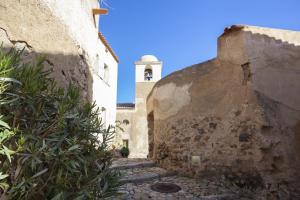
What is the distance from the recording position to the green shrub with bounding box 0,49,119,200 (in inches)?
73.9

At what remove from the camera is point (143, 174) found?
20.1 ft

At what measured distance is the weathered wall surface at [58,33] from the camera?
262cm

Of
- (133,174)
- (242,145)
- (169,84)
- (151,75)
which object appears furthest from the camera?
(151,75)

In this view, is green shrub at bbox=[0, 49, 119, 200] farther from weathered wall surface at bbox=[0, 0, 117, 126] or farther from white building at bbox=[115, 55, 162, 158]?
white building at bbox=[115, 55, 162, 158]

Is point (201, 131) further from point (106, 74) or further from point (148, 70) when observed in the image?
point (148, 70)

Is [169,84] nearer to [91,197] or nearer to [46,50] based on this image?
[46,50]

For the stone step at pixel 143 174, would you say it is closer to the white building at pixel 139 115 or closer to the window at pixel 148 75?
the white building at pixel 139 115

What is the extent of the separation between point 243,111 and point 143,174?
2.84 meters

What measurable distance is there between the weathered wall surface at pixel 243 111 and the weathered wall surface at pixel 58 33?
3062 mm

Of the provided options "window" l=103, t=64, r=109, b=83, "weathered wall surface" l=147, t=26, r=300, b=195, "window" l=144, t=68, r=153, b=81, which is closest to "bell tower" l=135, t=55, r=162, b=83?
"window" l=144, t=68, r=153, b=81

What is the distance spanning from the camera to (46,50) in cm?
299

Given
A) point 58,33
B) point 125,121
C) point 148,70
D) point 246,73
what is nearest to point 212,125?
point 246,73

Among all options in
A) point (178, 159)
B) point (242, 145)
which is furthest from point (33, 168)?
point (178, 159)

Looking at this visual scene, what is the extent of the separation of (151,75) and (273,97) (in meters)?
17.5
